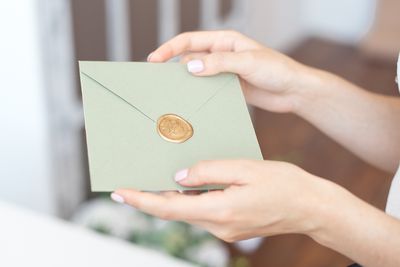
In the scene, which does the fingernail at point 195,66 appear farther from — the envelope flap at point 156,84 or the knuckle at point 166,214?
the knuckle at point 166,214

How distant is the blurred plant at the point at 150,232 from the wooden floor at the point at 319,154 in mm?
199

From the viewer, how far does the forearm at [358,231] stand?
2.41 ft

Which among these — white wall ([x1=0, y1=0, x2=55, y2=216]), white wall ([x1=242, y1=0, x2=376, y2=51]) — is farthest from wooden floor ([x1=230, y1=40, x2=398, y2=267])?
white wall ([x1=0, y1=0, x2=55, y2=216])

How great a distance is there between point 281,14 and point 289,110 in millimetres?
2201

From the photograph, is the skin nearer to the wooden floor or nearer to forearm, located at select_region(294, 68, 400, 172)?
forearm, located at select_region(294, 68, 400, 172)

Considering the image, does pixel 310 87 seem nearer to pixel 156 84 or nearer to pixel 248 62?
pixel 248 62

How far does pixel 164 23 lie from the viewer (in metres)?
2.01

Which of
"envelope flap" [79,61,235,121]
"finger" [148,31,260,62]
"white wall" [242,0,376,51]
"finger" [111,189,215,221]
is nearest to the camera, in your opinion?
"finger" [111,189,215,221]

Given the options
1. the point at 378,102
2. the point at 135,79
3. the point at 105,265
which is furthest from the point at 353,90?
the point at 105,265

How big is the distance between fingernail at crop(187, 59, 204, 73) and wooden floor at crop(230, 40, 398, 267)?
1.16m

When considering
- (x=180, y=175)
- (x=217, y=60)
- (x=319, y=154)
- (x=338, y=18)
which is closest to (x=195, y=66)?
(x=217, y=60)

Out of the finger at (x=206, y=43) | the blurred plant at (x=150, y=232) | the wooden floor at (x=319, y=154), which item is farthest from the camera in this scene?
the wooden floor at (x=319, y=154)

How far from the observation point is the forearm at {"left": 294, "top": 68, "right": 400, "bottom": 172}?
38.0 inches

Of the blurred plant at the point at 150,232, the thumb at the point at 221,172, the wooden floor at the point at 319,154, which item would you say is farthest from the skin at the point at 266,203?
the wooden floor at the point at 319,154
